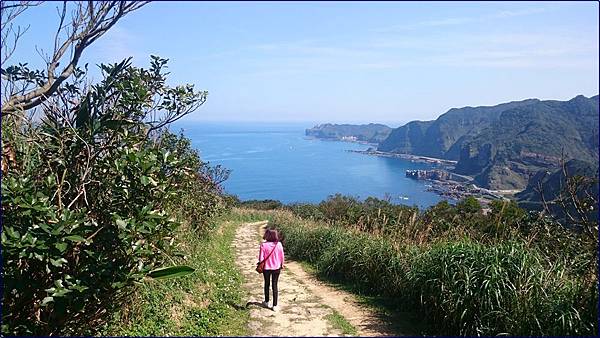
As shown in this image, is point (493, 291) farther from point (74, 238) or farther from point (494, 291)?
point (74, 238)

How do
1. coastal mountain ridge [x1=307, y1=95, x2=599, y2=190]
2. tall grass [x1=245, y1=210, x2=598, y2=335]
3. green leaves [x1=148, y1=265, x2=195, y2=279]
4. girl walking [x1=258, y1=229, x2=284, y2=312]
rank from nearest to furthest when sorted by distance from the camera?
tall grass [x1=245, y1=210, x2=598, y2=335] < green leaves [x1=148, y1=265, x2=195, y2=279] < girl walking [x1=258, y1=229, x2=284, y2=312] < coastal mountain ridge [x1=307, y1=95, x2=599, y2=190]

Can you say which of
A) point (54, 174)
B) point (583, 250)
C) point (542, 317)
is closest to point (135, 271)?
point (54, 174)

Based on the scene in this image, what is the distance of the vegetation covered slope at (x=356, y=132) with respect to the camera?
5482 inches

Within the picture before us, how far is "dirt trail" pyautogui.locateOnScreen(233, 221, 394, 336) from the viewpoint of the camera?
17.0ft

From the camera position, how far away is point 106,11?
3924 mm

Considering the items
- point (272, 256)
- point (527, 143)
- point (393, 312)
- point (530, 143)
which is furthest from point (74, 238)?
point (527, 143)

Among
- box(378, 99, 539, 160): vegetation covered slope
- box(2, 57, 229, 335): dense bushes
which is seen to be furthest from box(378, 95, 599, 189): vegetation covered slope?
box(2, 57, 229, 335): dense bushes

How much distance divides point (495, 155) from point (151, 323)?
187 ft

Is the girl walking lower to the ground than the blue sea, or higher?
higher

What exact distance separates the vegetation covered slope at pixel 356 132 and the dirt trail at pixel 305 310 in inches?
4922

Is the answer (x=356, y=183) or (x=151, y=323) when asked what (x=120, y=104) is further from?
(x=356, y=183)

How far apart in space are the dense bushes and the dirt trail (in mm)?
1671

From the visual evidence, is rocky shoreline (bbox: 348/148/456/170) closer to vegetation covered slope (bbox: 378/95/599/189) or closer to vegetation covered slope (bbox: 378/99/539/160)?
vegetation covered slope (bbox: 378/99/539/160)

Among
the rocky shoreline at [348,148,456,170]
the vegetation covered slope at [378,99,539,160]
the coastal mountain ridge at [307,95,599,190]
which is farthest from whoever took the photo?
the vegetation covered slope at [378,99,539,160]
